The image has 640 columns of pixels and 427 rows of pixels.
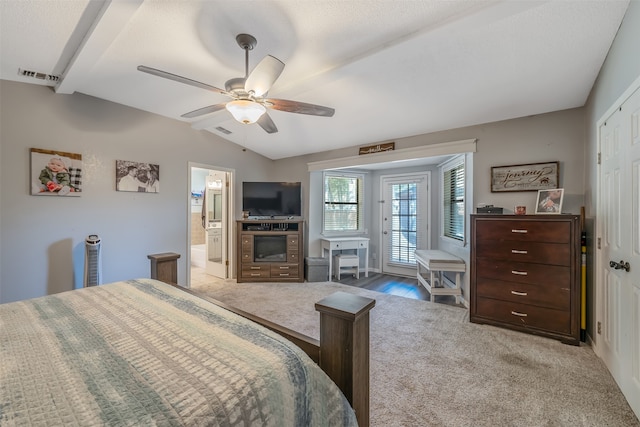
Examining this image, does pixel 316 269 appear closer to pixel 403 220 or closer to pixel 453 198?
pixel 403 220

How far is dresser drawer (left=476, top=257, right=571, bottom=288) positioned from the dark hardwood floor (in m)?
0.90

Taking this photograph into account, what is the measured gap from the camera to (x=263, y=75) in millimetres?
1821

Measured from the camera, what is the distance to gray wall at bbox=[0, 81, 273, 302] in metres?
2.78

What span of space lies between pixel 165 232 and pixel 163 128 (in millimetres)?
1508

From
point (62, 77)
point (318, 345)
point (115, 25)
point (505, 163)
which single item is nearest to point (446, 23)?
point (505, 163)

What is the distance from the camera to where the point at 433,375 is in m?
2.01

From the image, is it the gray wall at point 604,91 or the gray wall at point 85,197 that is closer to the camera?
the gray wall at point 604,91

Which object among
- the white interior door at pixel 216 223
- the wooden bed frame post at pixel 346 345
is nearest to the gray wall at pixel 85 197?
the white interior door at pixel 216 223

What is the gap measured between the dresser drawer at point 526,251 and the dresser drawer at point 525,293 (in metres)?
0.25

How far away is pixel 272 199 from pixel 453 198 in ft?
9.92

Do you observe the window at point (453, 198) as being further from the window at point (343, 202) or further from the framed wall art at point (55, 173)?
the framed wall art at point (55, 173)

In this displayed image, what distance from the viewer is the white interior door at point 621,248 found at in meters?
1.66

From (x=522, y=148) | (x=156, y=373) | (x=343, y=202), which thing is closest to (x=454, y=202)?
(x=522, y=148)

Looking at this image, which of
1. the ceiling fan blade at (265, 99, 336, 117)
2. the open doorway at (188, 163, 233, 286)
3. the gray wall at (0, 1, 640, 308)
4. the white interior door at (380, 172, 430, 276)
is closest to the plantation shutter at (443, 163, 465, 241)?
the white interior door at (380, 172, 430, 276)
